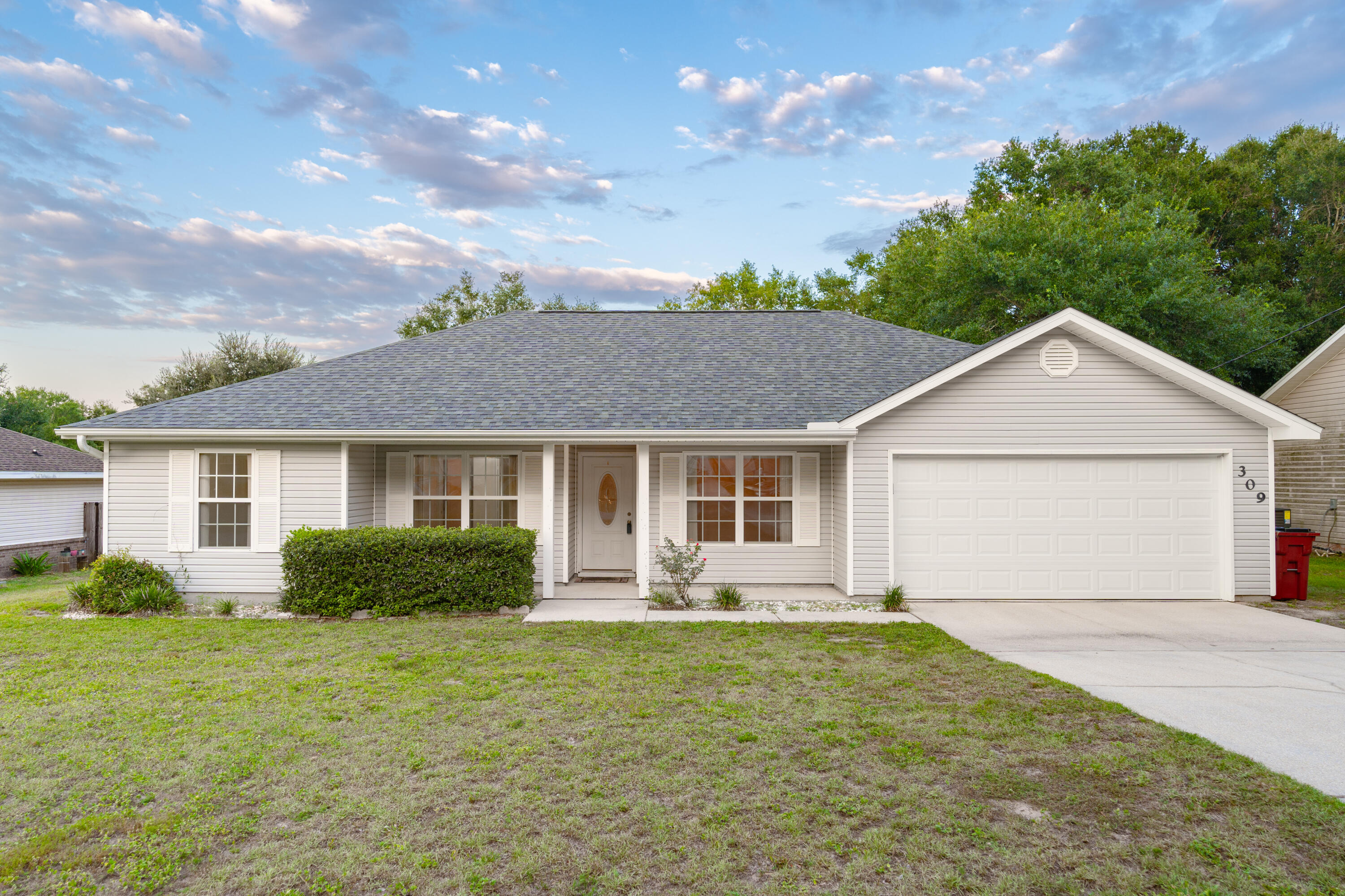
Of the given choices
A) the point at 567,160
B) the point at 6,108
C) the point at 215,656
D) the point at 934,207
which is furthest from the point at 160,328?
the point at 934,207

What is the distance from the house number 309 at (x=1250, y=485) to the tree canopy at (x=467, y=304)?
1121 inches

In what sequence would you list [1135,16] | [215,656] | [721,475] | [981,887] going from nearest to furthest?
1. [981,887]
2. [215,656]
3. [721,475]
4. [1135,16]

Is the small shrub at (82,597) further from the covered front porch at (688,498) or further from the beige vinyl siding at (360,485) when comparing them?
the covered front porch at (688,498)

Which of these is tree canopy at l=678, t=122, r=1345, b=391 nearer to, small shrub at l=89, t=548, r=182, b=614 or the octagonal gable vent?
the octagonal gable vent

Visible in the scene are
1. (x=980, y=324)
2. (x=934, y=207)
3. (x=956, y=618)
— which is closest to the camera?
(x=956, y=618)

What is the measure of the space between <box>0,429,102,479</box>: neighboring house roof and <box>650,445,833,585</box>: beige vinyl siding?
17.0 m

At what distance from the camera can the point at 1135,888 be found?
319 cm

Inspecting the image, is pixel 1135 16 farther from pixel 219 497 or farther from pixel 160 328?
pixel 160 328

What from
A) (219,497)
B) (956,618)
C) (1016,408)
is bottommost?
(956,618)

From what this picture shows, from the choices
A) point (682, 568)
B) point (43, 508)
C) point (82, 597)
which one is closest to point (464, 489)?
point (682, 568)

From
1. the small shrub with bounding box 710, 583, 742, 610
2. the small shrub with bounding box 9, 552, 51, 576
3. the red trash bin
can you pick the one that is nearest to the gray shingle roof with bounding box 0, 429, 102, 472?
the small shrub with bounding box 9, 552, 51, 576

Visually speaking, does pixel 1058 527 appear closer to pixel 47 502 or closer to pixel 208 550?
pixel 208 550

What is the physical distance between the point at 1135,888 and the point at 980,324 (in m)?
21.2

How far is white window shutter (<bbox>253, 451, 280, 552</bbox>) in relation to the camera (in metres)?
10.6
